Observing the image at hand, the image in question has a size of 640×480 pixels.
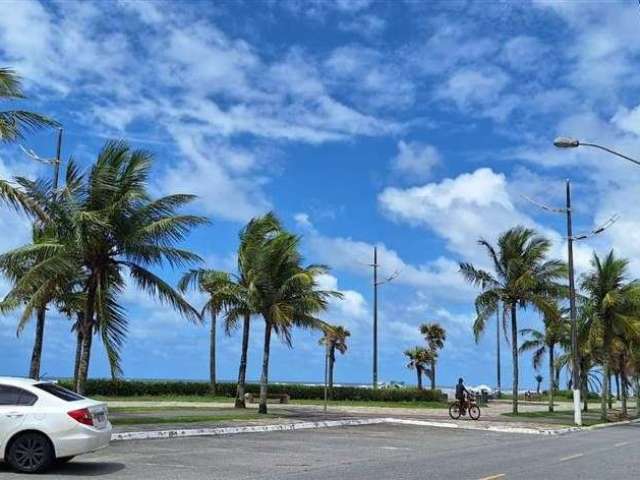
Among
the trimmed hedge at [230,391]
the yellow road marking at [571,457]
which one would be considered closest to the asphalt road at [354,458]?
the yellow road marking at [571,457]

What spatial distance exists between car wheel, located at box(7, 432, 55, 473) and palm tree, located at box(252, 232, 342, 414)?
53.5 ft

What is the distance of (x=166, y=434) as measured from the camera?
19.6 metres

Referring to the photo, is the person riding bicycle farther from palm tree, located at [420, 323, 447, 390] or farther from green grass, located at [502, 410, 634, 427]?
palm tree, located at [420, 323, 447, 390]

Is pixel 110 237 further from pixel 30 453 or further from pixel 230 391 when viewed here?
pixel 230 391

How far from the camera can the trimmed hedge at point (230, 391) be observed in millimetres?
45838

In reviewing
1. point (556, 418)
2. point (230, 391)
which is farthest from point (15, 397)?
point (230, 391)

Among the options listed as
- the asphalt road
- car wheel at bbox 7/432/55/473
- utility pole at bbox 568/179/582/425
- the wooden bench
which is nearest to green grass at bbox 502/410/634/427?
utility pole at bbox 568/179/582/425

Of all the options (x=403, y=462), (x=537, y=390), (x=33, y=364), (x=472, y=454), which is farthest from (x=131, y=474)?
(x=537, y=390)

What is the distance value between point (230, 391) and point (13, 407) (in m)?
39.1

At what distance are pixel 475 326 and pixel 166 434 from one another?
71.3ft

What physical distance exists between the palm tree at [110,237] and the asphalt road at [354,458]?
5.24 m

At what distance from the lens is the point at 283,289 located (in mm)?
28812

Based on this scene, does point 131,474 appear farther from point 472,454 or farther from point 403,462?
point 472,454

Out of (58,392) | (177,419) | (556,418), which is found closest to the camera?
(58,392)
